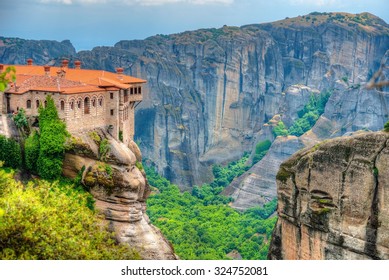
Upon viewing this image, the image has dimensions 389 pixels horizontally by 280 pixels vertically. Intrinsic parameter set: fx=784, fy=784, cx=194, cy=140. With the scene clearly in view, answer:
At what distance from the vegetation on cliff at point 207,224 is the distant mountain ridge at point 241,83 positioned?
2.71m

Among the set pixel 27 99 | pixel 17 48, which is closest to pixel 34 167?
pixel 27 99

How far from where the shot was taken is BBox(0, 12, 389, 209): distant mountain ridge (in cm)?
6216

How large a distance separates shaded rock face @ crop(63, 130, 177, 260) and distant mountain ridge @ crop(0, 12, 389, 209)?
27558mm

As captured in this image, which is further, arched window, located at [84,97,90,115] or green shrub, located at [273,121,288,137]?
green shrub, located at [273,121,288,137]

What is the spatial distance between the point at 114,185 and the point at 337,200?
29.9ft

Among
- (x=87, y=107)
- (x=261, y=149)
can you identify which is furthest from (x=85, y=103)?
(x=261, y=149)

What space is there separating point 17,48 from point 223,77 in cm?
1781

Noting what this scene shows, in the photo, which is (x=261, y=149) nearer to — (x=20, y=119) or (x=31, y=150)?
(x=31, y=150)

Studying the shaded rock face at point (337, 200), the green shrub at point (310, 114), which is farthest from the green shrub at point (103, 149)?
the green shrub at point (310, 114)

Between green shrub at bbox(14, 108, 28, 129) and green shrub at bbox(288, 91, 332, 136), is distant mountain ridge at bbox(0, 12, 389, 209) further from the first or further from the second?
green shrub at bbox(14, 108, 28, 129)

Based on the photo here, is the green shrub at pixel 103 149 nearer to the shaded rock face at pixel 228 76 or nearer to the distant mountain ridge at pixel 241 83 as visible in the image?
the distant mountain ridge at pixel 241 83

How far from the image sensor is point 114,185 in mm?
26391

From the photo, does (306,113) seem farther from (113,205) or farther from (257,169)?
(113,205)

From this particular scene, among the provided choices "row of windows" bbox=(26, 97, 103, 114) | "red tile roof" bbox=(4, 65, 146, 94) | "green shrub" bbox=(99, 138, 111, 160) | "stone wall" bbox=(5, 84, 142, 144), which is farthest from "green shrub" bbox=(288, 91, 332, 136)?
"green shrub" bbox=(99, 138, 111, 160)
